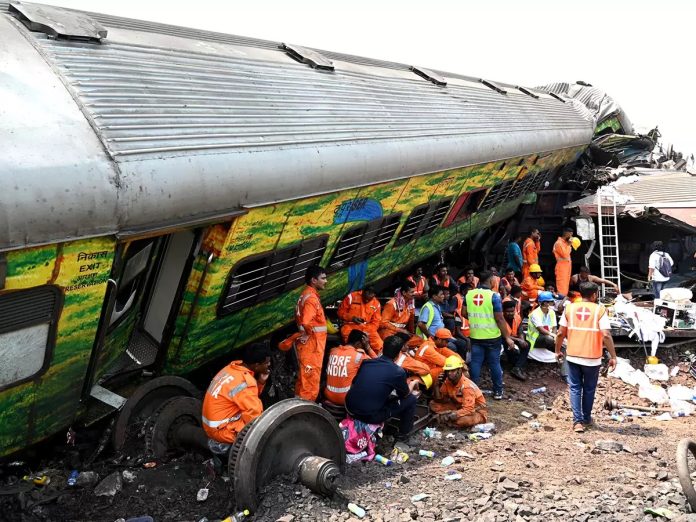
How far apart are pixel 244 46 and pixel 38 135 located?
355cm

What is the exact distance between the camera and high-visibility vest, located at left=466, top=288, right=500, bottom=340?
272 inches

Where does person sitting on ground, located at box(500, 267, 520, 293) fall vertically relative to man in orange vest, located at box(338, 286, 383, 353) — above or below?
above

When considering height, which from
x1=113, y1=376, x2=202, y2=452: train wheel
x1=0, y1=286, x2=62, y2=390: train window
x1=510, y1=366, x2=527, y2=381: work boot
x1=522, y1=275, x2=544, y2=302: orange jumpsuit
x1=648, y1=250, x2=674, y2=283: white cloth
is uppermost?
x1=648, y1=250, x2=674, y2=283: white cloth

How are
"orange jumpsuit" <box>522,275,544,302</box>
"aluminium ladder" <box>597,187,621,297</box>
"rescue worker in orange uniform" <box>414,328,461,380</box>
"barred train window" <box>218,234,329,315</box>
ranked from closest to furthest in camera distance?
"barred train window" <box>218,234,329,315</box> → "rescue worker in orange uniform" <box>414,328,461,380</box> → "orange jumpsuit" <box>522,275,544,302</box> → "aluminium ladder" <box>597,187,621,297</box>

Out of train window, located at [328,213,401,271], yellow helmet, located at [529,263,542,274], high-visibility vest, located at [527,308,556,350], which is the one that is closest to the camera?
train window, located at [328,213,401,271]

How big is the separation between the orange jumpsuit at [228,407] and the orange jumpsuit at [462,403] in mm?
2431

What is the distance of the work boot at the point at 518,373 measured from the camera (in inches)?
317

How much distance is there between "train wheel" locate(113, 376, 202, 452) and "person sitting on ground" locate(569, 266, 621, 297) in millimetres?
6898

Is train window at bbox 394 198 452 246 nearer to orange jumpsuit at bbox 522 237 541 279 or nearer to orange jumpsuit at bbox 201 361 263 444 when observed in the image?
orange jumpsuit at bbox 522 237 541 279

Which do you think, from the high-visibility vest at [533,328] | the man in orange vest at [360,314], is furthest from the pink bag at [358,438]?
the high-visibility vest at [533,328]

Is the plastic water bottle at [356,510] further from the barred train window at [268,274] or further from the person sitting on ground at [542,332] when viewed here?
the person sitting on ground at [542,332]

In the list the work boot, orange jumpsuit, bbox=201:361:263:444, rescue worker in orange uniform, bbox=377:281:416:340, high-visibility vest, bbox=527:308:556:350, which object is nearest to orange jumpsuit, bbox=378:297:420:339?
rescue worker in orange uniform, bbox=377:281:416:340

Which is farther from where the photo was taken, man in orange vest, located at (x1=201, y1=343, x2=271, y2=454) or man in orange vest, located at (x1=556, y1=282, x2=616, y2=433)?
man in orange vest, located at (x1=556, y1=282, x2=616, y2=433)

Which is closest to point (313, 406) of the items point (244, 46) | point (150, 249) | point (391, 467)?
point (391, 467)
